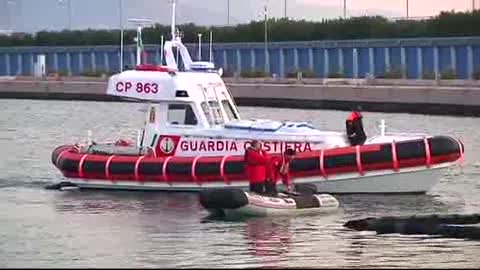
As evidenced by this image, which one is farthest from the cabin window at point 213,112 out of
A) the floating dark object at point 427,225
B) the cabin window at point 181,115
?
the floating dark object at point 427,225

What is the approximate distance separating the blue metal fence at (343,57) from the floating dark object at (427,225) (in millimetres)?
53828

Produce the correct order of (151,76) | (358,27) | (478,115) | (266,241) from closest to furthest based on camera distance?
(266,241), (151,76), (478,115), (358,27)

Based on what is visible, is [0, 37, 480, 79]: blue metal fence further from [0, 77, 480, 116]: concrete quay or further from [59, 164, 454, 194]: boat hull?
[59, 164, 454, 194]: boat hull

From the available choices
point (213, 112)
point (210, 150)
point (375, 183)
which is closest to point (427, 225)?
point (375, 183)

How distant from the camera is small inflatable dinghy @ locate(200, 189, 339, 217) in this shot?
25.6 m

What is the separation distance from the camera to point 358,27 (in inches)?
4478

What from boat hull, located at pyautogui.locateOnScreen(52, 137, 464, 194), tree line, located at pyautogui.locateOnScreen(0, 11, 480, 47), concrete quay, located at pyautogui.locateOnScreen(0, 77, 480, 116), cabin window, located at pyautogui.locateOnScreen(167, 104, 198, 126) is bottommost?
concrete quay, located at pyautogui.locateOnScreen(0, 77, 480, 116)

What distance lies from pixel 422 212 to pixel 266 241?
600 centimetres

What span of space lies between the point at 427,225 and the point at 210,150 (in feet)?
27.4

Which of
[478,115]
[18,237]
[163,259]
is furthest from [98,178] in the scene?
[478,115]

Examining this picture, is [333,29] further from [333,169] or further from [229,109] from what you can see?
[333,169]

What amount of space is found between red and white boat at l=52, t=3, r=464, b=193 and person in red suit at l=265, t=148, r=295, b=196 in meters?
0.89

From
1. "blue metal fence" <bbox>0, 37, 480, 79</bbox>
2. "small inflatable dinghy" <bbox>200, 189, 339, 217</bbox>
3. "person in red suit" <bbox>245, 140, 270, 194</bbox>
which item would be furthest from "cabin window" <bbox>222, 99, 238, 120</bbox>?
"blue metal fence" <bbox>0, 37, 480, 79</bbox>

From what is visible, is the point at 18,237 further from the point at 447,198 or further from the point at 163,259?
the point at 447,198
